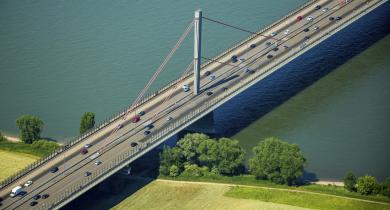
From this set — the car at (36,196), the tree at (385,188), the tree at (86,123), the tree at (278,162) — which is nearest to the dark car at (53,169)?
the car at (36,196)

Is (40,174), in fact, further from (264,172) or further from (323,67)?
(323,67)

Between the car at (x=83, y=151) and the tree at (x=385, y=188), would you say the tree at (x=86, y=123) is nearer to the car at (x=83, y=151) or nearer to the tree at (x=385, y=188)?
the car at (x=83, y=151)

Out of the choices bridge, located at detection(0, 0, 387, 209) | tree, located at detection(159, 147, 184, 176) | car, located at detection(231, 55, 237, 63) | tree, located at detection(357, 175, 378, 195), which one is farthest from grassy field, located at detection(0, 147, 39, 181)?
tree, located at detection(357, 175, 378, 195)

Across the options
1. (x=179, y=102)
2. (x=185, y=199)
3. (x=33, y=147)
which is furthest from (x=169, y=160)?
(x=33, y=147)


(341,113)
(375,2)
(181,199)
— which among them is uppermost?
(375,2)

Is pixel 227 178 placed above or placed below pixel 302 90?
below

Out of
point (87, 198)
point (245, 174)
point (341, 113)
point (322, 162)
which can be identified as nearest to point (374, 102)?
point (341, 113)

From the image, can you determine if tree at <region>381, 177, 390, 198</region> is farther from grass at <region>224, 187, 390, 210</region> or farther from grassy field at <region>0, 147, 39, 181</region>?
grassy field at <region>0, 147, 39, 181</region>
